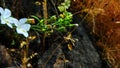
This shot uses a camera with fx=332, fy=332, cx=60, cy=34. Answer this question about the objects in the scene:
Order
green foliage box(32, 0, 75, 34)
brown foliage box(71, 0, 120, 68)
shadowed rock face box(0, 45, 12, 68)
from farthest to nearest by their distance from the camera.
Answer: brown foliage box(71, 0, 120, 68) → green foliage box(32, 0, 75, 34) → shadowed rock face box(0, 45, 12, 68)

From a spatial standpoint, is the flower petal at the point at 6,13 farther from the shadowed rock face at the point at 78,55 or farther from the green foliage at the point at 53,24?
the shadowed rock face at the point at 78,55

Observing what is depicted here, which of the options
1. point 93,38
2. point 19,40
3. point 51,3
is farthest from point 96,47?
point 19,40

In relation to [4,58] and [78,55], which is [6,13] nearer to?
[4,58]

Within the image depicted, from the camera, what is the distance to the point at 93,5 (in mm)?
2295

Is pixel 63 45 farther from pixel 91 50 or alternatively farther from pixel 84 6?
pixel 84 6

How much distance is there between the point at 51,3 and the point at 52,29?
30cm

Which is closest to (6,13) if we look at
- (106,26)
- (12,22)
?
(12,22)

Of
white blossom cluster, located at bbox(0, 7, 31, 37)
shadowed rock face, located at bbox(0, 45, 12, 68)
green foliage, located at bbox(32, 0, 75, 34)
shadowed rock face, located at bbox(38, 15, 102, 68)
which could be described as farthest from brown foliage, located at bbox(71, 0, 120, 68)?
white blossom cluster, located at bbox(0, 7, 31, 37)

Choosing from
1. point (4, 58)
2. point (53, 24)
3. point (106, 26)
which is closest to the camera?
point (4, 58)

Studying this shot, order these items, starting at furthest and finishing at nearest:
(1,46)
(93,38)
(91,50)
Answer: (93,38)
(91,50)
(1,46)

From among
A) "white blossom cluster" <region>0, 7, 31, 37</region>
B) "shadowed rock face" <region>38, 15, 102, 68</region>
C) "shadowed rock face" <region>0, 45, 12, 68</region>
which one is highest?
"white blossom cluster" <region>0, 7, 31, 37</region>

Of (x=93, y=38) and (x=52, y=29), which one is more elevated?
(x=52, y=29)

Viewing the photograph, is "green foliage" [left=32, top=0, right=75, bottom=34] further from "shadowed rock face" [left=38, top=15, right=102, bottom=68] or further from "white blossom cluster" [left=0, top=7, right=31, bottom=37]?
"white blossom cluster" [left=0, top=7, right=31, bottom=37]

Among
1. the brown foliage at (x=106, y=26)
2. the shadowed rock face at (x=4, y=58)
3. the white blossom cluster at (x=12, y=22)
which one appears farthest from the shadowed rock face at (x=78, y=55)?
the white blossom cluster at (x=12, y=22)
